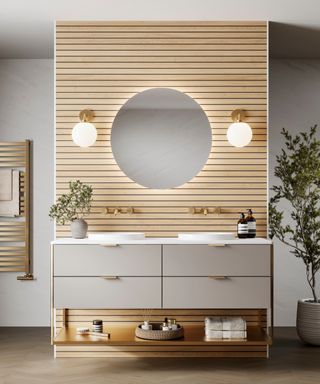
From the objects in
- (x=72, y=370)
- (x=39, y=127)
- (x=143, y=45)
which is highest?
(x=143, y=45)

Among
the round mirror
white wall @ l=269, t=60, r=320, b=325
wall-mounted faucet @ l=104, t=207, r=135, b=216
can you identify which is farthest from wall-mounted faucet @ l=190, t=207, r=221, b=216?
white wall @ l=269, t=60, r=320, b=325

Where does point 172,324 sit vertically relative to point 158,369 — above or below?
above

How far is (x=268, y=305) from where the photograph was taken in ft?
15.0

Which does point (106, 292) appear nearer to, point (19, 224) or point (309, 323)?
point (309, 323)

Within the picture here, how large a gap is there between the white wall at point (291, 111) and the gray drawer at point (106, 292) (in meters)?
2.19

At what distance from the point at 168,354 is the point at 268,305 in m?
0.94

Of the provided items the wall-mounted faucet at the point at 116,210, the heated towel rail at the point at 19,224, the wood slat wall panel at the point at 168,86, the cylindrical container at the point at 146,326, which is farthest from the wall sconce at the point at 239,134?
the heated towel rail at the point at 19,224

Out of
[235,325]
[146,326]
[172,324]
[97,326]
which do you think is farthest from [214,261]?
[97,326]

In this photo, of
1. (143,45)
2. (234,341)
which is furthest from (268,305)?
(143,45)

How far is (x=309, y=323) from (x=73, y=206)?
2.26 m

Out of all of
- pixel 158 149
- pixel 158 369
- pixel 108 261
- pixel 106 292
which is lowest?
pixel 158 369

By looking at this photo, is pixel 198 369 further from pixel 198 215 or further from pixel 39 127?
pixel 39 127

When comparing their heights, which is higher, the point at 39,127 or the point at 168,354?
the point at 39,127

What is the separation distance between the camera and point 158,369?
4598 millimetres
